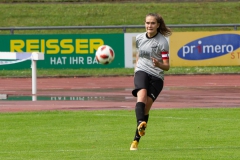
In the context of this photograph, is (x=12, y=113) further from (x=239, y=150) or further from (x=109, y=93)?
(x=239, y=150)

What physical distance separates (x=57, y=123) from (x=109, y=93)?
7773mm

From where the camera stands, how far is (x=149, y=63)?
430 inches

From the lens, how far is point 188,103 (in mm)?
19438

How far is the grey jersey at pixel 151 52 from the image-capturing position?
10.8m

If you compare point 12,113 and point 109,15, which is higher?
point 109,15

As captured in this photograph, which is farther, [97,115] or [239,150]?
[97,115]

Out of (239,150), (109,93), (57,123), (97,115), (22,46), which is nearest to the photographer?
(239,150)

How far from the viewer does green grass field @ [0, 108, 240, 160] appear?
34.2ft

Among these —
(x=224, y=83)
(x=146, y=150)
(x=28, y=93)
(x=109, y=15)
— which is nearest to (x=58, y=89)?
(x=28, y=93)

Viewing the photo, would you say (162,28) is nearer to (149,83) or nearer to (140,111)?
(149,83)

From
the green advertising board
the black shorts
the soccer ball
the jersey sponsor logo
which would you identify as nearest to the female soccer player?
the black shorts

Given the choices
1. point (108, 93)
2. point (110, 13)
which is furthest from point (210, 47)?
point (110, 13)

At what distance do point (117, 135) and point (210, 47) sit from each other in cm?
1795

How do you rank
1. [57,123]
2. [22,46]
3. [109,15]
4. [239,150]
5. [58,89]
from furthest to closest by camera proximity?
[109,15] → [22,46] → [58,89] → [57,123] → [239,150]
